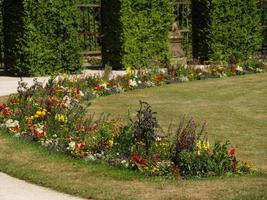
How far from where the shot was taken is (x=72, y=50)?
1922 cm

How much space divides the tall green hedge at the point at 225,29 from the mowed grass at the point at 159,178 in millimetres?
8051

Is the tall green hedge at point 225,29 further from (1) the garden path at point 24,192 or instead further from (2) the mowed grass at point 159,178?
(1) the garden path at point 24,192

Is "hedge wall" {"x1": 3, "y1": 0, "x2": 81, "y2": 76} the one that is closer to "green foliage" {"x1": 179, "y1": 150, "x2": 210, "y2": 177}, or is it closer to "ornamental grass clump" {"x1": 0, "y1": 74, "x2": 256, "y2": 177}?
"ornamental grass clump" {"x1": 0, "y1": 74, "x2": 256, "y2": 177}

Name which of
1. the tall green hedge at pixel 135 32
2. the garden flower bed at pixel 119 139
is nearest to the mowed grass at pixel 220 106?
the garden flower bed at pixel 119 139

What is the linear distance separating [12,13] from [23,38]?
95 centimetres

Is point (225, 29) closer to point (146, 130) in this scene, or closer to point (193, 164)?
point (146, 130)

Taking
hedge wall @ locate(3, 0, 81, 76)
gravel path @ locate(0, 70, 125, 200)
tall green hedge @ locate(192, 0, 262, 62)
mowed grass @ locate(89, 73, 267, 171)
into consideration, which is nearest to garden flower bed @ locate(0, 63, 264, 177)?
mowed grass @ locate(89, 73, 267, 171)

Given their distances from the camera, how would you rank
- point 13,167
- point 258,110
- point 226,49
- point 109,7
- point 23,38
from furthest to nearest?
point 226,49 → point 109,7 → point 23,38 → point 258,110 → point 13,167

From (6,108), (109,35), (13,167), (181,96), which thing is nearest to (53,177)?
(13,167)

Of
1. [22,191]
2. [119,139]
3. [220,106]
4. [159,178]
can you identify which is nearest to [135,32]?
[220,106]

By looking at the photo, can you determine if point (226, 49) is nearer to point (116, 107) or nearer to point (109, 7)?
point (109, 7)

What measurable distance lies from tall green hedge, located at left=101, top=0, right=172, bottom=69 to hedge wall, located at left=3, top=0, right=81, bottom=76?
163cm

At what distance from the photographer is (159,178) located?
7.12 metres

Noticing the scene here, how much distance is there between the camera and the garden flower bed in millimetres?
7301
